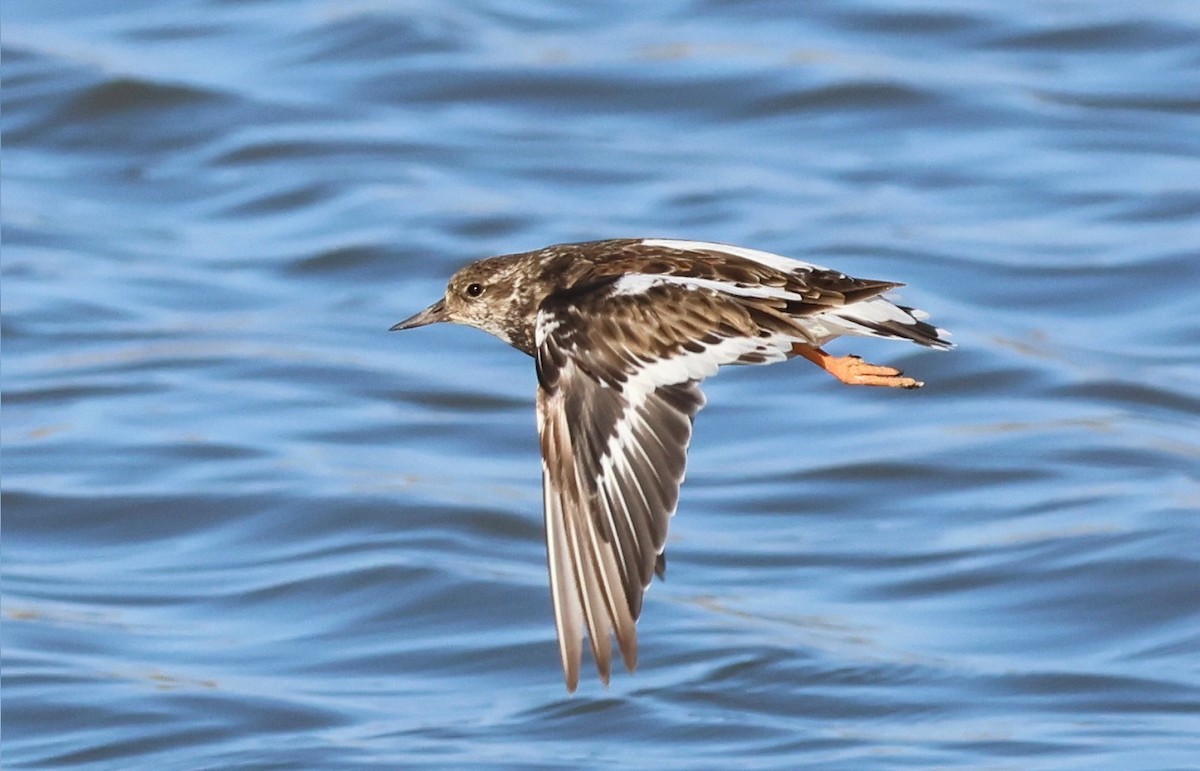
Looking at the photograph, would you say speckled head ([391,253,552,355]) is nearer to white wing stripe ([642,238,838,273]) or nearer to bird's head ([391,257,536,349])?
bird's head ([391,257,536,349])

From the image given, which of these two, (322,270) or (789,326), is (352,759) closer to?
(789,326)

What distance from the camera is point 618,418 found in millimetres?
6648

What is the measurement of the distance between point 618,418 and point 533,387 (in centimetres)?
742

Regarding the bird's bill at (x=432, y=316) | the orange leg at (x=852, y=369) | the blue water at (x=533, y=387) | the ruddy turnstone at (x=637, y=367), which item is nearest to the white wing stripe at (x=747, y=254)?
the ruddy turnstone at (x=637, y=367)

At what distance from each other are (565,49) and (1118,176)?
467cm

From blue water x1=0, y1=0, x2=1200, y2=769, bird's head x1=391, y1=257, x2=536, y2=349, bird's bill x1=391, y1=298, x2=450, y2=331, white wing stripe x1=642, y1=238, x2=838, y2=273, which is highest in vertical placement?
white wing stripe x1=642, y1=238, x2=838, y2=273

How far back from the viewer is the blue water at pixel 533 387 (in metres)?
10.6

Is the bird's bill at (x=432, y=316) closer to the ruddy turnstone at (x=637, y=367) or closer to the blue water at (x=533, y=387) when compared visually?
the ruddy turnstone at (x=637, y=367)

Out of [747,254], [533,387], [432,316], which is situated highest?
[747,254]

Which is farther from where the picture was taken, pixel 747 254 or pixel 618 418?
pixel 747 254

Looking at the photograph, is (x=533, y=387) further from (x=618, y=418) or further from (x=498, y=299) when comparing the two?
(x=618, y=418)

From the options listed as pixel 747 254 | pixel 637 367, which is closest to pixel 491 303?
pixel 747 254

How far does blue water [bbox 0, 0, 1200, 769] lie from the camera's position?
1064cm

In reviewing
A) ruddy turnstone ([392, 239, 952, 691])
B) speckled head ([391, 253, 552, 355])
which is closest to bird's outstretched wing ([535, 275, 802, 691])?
ruddy turnstone ([392, 239, 952, 691])
